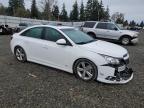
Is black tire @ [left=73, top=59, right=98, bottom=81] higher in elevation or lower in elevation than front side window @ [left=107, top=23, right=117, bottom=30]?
lower

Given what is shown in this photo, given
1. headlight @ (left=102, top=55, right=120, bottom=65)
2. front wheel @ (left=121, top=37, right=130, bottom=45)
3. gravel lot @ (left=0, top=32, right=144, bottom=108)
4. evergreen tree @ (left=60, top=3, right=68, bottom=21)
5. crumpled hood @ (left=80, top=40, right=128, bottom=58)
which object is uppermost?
evergreen tree @ (left=60, top=3, right=68, bottom=21)

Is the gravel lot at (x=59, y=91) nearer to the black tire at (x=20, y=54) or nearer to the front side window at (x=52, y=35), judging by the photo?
the black tire at (x=20, y=54)

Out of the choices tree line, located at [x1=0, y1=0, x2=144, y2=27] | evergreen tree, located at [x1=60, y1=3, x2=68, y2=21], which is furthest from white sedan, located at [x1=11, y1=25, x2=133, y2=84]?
evergreen tree, located at [x1=60, y1=3, x2=68, y2=21]

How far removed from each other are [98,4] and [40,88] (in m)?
75.7

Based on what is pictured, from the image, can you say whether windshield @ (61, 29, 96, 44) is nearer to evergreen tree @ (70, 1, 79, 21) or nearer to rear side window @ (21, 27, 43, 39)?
rear side window @ (21, 27, 43, 39)

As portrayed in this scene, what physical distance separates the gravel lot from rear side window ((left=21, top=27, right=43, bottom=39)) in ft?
4.13

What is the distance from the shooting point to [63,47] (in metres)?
6.46

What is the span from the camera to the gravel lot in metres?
4.61

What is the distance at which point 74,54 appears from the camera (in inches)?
243

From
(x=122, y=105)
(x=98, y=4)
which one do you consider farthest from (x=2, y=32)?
(x=98, y=4)

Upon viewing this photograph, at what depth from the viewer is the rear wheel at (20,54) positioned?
7.84 meters

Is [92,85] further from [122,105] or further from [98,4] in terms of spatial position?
[98,4]

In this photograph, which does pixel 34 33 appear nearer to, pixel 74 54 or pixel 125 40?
pixel 74 54

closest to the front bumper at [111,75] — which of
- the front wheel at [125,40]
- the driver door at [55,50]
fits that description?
the driver door at [55,50]
